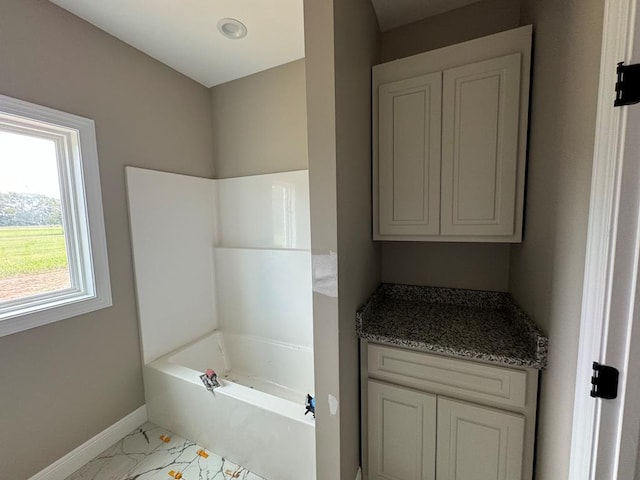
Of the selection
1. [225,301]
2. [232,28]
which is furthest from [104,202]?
[232,28]

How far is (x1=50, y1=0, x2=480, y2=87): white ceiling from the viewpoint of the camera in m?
1.53

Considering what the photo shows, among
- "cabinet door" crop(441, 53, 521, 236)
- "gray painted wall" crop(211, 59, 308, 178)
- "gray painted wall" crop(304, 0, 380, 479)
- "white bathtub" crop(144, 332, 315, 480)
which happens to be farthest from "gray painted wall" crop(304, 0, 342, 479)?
"gray painted wall" crop(211, 59, 308, 178)

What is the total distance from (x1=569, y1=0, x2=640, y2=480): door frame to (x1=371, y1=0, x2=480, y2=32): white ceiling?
3.78ft

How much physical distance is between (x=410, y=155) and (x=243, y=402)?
1.67 meters

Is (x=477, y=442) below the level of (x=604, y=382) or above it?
below

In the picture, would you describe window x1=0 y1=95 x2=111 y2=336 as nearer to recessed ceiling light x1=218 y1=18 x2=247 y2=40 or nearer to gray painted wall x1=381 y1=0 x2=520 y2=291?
recessed ceiling light x1=218 y1=18 x2=247 y2=40

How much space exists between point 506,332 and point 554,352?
34 centimetres

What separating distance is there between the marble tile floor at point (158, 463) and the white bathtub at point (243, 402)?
5 centimetres

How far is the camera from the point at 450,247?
67.1 inches

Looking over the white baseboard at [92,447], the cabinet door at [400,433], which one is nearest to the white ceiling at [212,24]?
the cabinet door at [400,433]

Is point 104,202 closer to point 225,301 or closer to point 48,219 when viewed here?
point 48,219

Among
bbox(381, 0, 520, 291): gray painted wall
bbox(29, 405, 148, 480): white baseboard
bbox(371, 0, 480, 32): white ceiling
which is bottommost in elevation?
bbox(29, 405, 148, 480): white baseboard

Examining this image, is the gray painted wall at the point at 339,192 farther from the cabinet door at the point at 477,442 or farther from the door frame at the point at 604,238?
the door frame at the point at 604,238

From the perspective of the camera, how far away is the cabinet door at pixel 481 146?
1.24 meters
